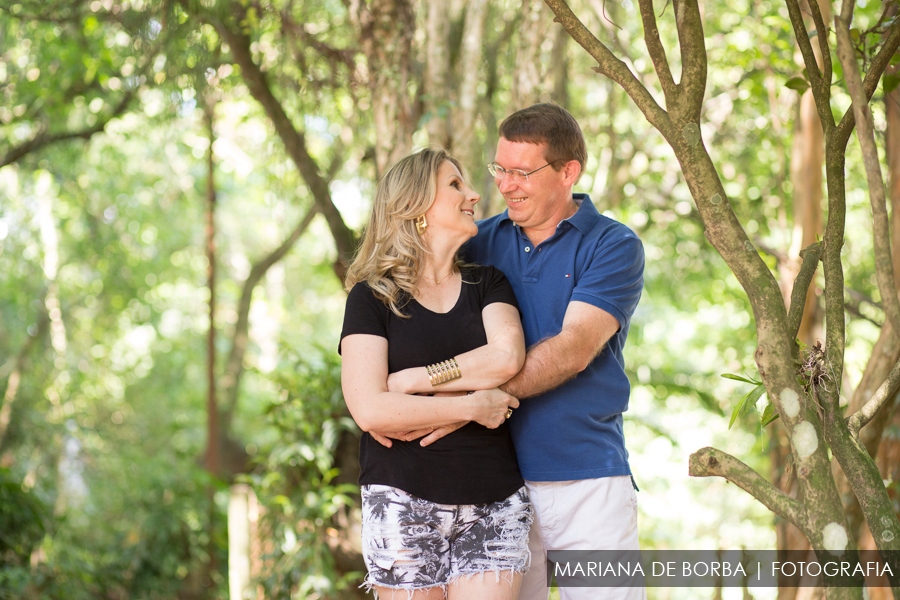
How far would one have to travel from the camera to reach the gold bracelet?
1.88 metres

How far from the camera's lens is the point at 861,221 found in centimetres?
716

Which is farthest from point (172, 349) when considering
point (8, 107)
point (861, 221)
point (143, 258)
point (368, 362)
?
point (368, 362)

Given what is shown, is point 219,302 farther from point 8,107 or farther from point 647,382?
point 647,382

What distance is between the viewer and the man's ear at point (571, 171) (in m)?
2.29

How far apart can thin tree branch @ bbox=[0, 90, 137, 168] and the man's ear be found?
570cm

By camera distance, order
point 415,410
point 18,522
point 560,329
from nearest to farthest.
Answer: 1. point 415,410
2. point 560,329
3. point 18,522

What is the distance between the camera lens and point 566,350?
1.96 meters

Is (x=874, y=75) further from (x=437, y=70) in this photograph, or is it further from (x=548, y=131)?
(x=437, y=70)

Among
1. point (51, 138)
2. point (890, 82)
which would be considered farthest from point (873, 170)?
point (51, 138)

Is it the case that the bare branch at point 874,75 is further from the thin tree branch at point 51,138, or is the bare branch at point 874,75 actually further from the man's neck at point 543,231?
the thin tree branch at point 51,138

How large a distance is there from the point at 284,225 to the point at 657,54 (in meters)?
4.91

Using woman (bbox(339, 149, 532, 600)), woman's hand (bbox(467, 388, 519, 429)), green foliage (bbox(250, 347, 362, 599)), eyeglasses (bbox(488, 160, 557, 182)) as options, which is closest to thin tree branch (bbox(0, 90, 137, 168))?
green foliage (bbox(250, 347, 362, 599))

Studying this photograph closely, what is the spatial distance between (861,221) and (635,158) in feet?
8.56

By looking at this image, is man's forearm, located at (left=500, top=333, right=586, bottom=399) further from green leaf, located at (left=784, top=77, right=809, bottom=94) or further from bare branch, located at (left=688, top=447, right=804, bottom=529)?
green leaf, located at (left=784, top=77, right=809, bottom=94)
